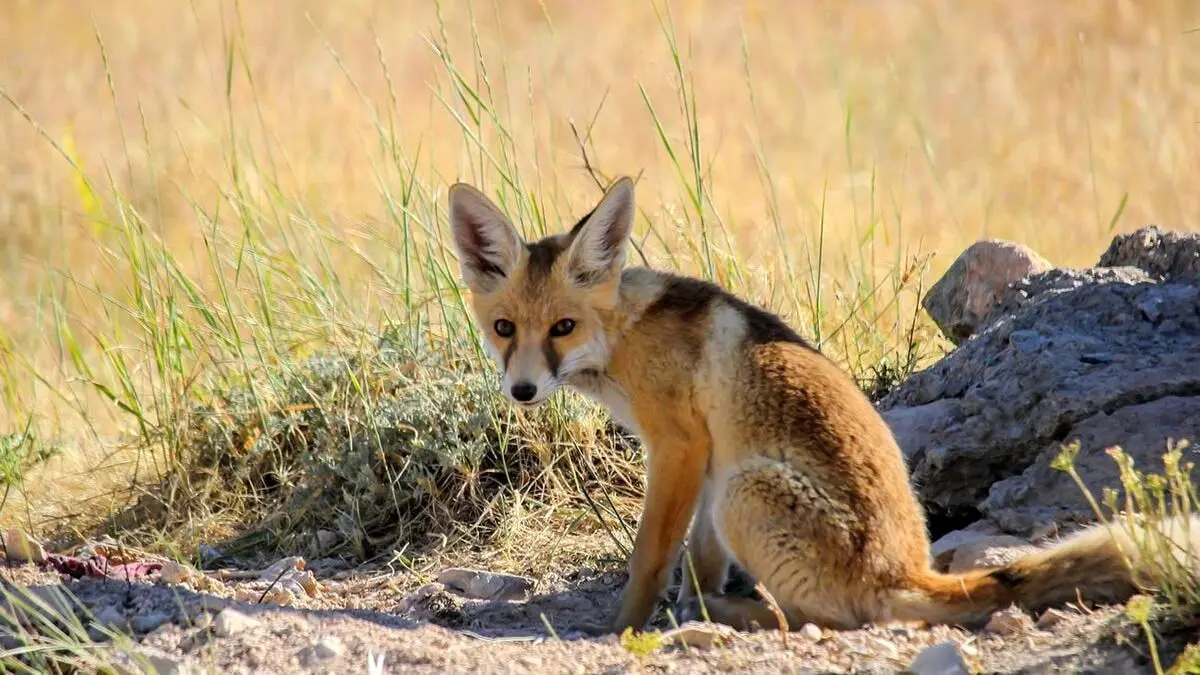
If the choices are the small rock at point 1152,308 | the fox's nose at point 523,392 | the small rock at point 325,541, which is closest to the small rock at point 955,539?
the small rock at point 1152,308

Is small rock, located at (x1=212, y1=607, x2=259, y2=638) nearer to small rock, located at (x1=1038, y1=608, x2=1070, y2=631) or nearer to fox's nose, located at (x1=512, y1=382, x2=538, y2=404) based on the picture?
fox's nose, located at (x1=512, y1=382, x2=538, y2=404)

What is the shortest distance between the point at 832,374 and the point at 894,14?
55.2 feet

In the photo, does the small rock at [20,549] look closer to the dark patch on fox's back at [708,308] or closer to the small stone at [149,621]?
the small stone at [149,621]

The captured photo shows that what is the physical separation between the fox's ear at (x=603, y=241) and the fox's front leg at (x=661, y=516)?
83 cm

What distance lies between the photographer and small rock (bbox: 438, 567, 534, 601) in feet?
19.3

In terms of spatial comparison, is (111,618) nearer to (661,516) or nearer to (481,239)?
(661,516)

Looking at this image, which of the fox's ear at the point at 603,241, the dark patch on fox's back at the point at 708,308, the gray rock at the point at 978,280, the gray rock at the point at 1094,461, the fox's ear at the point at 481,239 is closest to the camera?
the gray rock at the point at 1094,461

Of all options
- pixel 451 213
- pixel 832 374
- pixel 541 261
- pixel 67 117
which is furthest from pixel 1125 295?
pixel 67 117

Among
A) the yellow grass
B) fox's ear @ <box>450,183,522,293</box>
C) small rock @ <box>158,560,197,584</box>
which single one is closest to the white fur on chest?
fox's ear @ <box>450,183,522,293</box>

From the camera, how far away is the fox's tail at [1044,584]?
14.3ft

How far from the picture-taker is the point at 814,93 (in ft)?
59.5

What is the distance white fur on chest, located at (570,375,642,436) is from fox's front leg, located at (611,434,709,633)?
0.90ft

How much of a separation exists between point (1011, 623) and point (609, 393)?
1.92m

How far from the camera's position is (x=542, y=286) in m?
5.55
